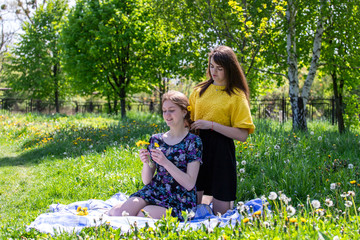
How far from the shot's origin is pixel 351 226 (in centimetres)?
233

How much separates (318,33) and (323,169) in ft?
16.2

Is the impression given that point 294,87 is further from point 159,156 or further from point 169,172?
point 159,156

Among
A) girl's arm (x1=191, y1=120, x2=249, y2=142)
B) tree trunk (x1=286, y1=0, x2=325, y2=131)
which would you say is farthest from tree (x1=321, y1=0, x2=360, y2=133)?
girl's arm (x1=191, y1=120, x2=249, y2=142)

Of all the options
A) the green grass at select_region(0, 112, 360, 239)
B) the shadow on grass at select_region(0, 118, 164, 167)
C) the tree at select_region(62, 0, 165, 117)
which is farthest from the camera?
the tree at select_region(62, 0, 165, 117)

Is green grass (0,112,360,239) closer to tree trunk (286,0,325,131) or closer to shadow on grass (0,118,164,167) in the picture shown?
shadow on grass (0,118,164,167)

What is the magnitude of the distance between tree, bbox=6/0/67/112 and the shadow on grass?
9.75 m

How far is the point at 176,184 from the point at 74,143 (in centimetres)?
520

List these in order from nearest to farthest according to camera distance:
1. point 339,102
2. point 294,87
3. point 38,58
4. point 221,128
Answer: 1. point 221,128
2. point 294,87
3. point 339,102
4. point 38,58

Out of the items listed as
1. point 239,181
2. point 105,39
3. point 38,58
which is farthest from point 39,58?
point 239,181

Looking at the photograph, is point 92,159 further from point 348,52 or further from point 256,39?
point 348,52

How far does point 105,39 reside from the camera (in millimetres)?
11875

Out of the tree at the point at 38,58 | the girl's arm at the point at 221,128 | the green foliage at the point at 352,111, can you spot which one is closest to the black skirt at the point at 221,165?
the girl's arm at the point at 221,128

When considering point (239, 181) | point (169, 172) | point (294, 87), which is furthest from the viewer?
point (294, 87)

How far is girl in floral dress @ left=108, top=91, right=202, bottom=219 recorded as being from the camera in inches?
120
